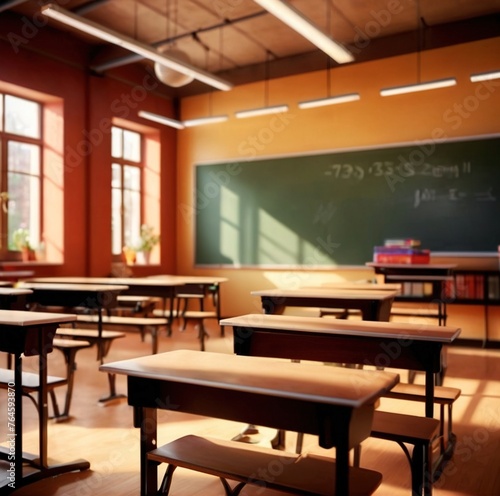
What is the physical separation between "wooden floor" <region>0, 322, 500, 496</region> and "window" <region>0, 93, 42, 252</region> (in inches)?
98.3

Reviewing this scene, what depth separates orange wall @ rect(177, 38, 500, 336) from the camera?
6.26 m

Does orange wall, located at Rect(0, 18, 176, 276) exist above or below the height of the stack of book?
above

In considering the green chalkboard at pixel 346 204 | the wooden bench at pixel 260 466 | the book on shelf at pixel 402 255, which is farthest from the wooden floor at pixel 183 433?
the green chalkboard at pixel 346 204

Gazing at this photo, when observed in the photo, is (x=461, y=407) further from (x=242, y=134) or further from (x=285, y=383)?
(x=242, y=134)

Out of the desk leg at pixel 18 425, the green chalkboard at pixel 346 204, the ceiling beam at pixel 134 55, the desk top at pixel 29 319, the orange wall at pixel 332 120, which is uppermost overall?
the ceiling beam at pixel 134 55

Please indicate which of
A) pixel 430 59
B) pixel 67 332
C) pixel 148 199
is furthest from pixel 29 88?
pixel 430 59

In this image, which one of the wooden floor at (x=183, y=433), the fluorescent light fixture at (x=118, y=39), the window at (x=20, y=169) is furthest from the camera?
the window at (x=20, y=169)

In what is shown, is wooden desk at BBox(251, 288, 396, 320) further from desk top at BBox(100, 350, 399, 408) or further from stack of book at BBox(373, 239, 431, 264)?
stack of book at BBox(373, 239, 431, 264)

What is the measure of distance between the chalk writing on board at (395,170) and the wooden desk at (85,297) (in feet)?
12.7

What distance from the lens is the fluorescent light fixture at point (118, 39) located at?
4191mm

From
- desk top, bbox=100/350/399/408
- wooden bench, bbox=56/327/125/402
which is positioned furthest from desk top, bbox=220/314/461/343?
wooden bench, bbox=56/327/125/402

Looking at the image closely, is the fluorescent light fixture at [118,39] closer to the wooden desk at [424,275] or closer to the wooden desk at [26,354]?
the wooden desk at [424,275]

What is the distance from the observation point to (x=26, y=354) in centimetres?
228

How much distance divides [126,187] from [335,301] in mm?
5362
